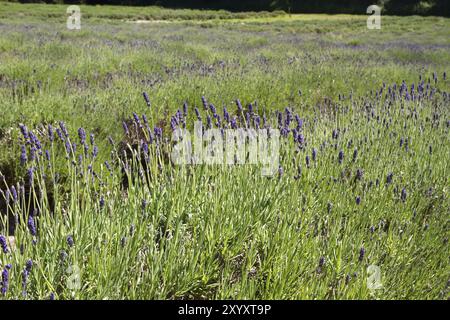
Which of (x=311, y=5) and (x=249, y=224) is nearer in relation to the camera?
(x=249, y=224)

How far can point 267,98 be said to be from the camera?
479 cm

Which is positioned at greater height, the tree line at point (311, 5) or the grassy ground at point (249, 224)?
the tree line at point (311, 5)

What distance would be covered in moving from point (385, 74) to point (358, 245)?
555cm

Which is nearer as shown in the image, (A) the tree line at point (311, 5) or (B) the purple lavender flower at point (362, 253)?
(B) the purple lavender flower at point (362, 253)

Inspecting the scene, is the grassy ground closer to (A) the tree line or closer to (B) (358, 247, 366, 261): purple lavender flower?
(B) (358, 247, 366, 261): purple lavender flower

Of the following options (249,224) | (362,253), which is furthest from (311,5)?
(362,253)

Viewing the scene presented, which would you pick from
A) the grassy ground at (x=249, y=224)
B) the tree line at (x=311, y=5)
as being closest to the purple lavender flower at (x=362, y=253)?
the grassy ground at (x=249, y=224)

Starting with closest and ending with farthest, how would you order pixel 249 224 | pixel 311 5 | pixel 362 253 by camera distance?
pixel 362 253
pixel 249 224
pixel 311 5

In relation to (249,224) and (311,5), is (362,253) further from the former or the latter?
(311,5)

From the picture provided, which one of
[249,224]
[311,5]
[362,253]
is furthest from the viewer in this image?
[311,5]

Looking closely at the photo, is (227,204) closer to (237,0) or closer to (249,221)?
(249,221)

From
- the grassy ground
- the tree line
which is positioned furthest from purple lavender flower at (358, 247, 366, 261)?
the tree line

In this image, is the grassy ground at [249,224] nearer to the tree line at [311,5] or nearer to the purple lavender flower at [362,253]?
the purple lavender flower at [362,253]
